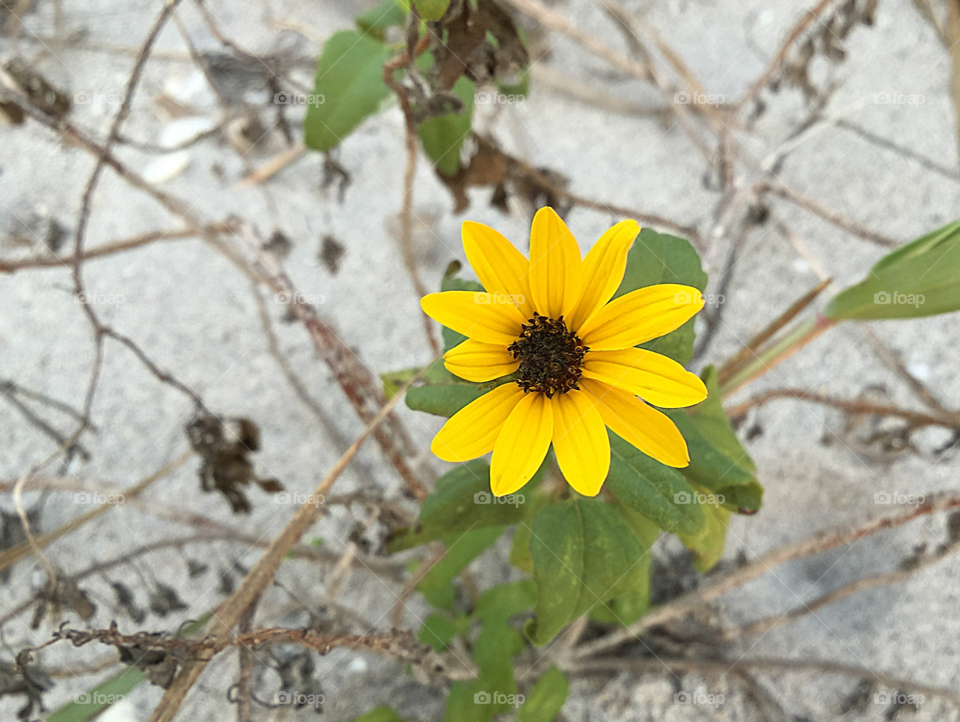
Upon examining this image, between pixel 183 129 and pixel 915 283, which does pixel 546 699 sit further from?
pixel 183 129

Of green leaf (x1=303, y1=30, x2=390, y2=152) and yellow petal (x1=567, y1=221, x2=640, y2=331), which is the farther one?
green leaf (x1=303, y1=30, x2=390, y2=152)

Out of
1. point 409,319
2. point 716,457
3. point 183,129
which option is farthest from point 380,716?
point 183,129

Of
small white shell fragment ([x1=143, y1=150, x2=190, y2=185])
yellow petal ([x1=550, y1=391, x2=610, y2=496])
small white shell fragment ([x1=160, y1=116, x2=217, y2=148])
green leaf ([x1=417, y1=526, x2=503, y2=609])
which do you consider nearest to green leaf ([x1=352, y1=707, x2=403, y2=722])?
green leaf ([x1=417, y1=526, x2=503, y2=609])

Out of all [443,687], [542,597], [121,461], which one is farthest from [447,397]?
[121,461]

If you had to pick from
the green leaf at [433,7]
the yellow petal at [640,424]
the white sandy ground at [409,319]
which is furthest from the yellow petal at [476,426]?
the white sandy ground at [409,319]

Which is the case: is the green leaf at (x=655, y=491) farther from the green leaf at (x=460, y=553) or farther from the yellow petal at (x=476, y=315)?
the green leaf at (x=460, y=553)

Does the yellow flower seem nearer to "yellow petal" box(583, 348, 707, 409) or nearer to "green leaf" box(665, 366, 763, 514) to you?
"yellow petal" box(583, 348, 707, 409)
